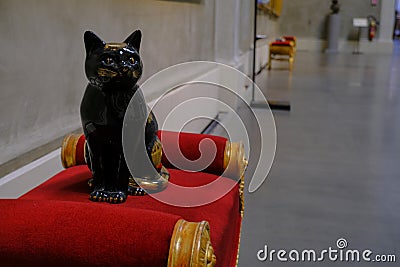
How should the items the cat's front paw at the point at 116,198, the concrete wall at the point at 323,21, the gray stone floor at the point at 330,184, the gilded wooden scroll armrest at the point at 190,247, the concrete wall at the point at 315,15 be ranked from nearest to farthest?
the gilded wooden scroll armrest at the point at 190,247, the cat's front paw at the point at 116,198, the gray stone floor at the point at 330,184, the concrete wall at the point at 323,21, the concrete wall at the point at 315,15

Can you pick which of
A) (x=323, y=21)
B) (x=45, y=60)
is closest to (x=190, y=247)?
(x=45, y=60)

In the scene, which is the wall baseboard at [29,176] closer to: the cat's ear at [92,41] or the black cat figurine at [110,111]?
the black cat figurine at [110,111]

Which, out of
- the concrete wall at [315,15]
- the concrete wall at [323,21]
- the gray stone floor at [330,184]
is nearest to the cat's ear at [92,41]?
the gray stone floor at [330,184]

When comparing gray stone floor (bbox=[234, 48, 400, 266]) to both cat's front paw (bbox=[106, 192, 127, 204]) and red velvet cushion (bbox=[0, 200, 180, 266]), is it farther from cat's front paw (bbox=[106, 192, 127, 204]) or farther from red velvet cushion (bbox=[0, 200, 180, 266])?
red velvet cushion (bbox=[0, 200, 180, 266])

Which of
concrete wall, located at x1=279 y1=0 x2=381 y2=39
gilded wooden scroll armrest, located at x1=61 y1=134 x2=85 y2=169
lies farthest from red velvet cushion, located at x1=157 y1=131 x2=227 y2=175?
concrete wall, located at x1=279 y1=0 x2=381 y2=39

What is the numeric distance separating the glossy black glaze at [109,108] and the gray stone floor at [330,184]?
0.95 meters

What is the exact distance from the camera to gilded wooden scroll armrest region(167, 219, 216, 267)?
3.18 feet

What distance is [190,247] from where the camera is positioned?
38.5 inches

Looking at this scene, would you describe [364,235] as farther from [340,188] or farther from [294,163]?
[294,163]

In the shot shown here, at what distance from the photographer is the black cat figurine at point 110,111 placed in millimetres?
1324

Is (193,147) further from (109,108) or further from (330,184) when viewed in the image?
(330,184)

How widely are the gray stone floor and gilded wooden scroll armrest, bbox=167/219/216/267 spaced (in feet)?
3.99

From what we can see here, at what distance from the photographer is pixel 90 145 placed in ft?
4.74

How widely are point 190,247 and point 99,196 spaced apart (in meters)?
0.54
